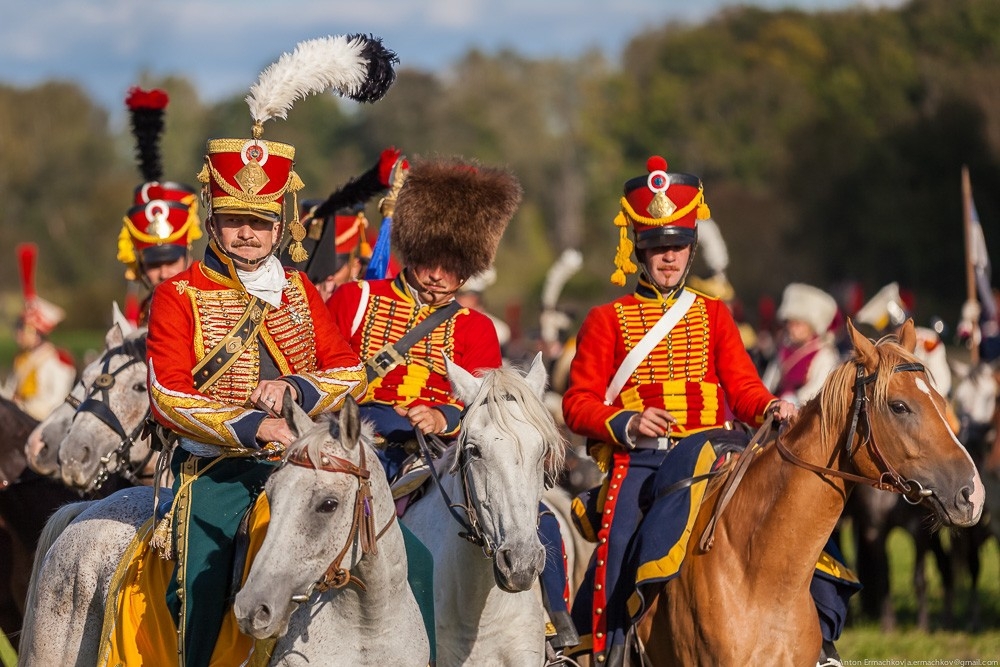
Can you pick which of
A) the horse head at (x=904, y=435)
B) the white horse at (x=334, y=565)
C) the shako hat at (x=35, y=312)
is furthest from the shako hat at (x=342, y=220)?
the shako hat at (x=35, y=312)

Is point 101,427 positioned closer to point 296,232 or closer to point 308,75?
point 296,232

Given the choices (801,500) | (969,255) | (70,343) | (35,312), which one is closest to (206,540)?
(801,500)

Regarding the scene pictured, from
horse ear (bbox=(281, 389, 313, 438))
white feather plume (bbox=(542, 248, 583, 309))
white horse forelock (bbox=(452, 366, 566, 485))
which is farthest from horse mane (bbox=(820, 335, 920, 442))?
white feather plume (bbox=(542, 248, 583, 309))

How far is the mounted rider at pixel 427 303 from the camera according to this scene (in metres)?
7.80

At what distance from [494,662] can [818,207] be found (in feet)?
133

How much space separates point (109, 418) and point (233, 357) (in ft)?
8.81

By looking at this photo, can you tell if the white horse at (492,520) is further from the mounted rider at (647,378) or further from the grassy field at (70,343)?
the grassy field at (70,343)

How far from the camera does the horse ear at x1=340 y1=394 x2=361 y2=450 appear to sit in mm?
5391

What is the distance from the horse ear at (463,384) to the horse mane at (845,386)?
1.69 metres

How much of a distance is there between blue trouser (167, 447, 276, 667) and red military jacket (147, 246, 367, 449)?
0.25 metres

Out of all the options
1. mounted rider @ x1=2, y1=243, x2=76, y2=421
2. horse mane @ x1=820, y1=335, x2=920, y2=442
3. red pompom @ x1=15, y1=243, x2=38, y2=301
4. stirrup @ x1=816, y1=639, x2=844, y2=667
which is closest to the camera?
horse mane @ x1=820, y1=335, x2=920, y2=442

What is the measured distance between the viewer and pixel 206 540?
19.7ft

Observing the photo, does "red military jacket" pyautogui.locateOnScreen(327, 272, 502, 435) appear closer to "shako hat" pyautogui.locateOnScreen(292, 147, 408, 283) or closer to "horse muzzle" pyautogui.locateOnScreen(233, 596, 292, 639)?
"shako hat" pyautogui.locateOnScreen(292, 147, 408, 283)

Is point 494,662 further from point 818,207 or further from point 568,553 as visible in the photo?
point 818,207
